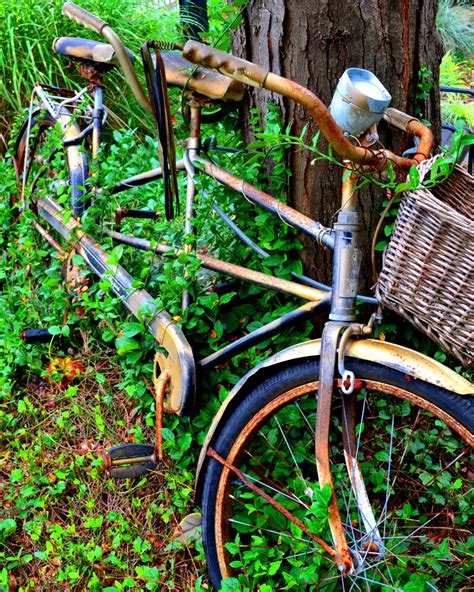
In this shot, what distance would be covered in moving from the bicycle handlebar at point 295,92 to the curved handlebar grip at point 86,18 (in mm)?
550

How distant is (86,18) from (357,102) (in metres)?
1.21

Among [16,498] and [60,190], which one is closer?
[16,498]

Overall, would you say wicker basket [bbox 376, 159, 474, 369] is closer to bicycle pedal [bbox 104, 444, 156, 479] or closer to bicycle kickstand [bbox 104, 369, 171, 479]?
bicycle kickstand [bbox 104, 369, 171, 479]

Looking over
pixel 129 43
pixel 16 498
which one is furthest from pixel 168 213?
pixel 129 43

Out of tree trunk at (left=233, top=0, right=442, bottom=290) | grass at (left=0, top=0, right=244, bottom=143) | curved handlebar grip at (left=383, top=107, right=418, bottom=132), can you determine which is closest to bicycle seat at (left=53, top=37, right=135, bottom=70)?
tree trunk at (left=233, top=0, right=442, bottom=290)

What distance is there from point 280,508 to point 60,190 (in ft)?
5.59

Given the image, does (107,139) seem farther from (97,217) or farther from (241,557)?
(241,557)

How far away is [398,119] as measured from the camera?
2289 mm

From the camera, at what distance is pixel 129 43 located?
5.31 m

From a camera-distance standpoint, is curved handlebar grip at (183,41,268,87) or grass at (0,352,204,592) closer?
curved handlebar grip at (183,41,268,87)

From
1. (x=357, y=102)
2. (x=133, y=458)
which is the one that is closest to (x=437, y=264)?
(x=357, y=102)

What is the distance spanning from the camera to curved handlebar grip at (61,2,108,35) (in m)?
2.37

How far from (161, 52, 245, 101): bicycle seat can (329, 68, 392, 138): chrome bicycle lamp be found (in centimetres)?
66

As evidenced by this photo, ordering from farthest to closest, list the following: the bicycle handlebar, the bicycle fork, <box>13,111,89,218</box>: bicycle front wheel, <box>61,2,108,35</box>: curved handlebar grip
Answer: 1. <box>13,111,89,218</box>: bicycle front wheel
2. <box>61,2,108,35</box>: curved handlebar grip
3. the bicycle fork
4. the bicycle handlebar
